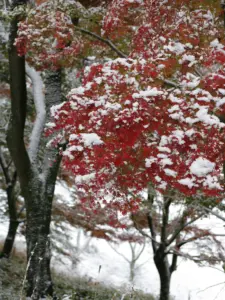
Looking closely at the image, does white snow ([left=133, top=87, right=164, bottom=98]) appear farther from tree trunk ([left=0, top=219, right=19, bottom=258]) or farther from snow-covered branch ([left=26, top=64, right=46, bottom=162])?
tree trunk ([left=0, top=219, right=19, bottom=258])

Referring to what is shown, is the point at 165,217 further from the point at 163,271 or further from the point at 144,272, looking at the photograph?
the point at 144,272

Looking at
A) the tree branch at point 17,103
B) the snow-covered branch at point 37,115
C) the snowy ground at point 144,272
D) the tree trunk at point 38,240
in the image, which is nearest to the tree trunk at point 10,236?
the tree trunk at point 38,240

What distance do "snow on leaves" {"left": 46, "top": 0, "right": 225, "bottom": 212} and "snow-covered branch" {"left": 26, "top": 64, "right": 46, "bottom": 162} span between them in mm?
2607

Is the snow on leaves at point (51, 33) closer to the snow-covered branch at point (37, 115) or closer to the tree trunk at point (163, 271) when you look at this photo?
the snow-covered branch at point (37, 115)

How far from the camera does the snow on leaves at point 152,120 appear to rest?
3381 millimetres

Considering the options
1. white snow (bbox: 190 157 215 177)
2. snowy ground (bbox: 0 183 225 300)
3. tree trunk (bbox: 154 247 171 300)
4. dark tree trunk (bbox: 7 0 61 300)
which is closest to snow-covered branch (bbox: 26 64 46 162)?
dark tree trunk (bbox: 7 0 61 300)

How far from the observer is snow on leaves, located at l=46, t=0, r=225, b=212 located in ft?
11.1

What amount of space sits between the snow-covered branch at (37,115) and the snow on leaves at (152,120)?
8.55 ft

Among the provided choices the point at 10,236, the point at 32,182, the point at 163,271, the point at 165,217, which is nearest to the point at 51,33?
the point at 32,182

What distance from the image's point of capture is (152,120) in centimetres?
349

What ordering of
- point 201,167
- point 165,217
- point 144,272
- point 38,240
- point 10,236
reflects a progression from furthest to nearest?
point 144,272 → point 10,236 → point 165,217 → point 38,240 → point 201,167

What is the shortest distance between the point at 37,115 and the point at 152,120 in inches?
169

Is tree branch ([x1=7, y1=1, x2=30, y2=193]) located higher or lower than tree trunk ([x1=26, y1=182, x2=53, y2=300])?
higher

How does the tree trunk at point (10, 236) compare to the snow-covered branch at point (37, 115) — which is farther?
the tree trunk at point (10, 236)
